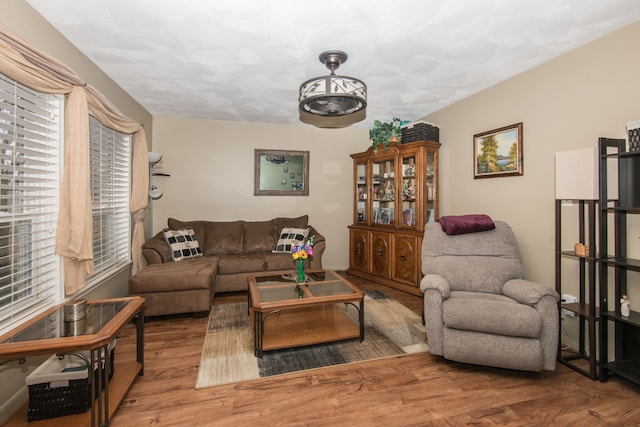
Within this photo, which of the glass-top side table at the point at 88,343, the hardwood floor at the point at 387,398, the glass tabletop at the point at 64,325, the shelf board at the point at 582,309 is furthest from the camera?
the shelf board at the point at 582,309

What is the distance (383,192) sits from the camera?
Answer: 4730mm

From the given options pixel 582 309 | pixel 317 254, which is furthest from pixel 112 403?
pixel 582 309

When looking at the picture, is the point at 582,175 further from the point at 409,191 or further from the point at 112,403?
the point at 112,403

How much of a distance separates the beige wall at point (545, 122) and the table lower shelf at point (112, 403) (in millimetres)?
3444

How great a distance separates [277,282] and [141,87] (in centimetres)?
259

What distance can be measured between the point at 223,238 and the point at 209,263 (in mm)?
804

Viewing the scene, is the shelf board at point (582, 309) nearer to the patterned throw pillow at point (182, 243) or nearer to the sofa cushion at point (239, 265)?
the sofa cushion at point (239, 265)

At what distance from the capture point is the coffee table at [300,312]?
2535 millimetres

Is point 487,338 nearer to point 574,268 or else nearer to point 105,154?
point 574,268

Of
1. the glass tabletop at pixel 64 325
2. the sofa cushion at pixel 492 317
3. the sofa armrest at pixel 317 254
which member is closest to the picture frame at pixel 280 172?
the sofa armrest at pixel 317 254

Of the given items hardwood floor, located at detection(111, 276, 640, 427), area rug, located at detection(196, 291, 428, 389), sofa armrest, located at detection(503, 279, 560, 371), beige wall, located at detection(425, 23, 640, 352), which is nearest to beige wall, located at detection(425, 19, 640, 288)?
beige wall, located at detection(425, 23, 640, 352)

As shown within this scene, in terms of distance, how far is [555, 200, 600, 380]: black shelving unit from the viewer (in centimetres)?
220

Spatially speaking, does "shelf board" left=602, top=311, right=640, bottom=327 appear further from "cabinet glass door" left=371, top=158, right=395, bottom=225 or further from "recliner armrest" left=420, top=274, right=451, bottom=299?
"cabinet glass door" left=371, top=158, right=395, bottom=225

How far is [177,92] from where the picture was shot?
11.9 ft
